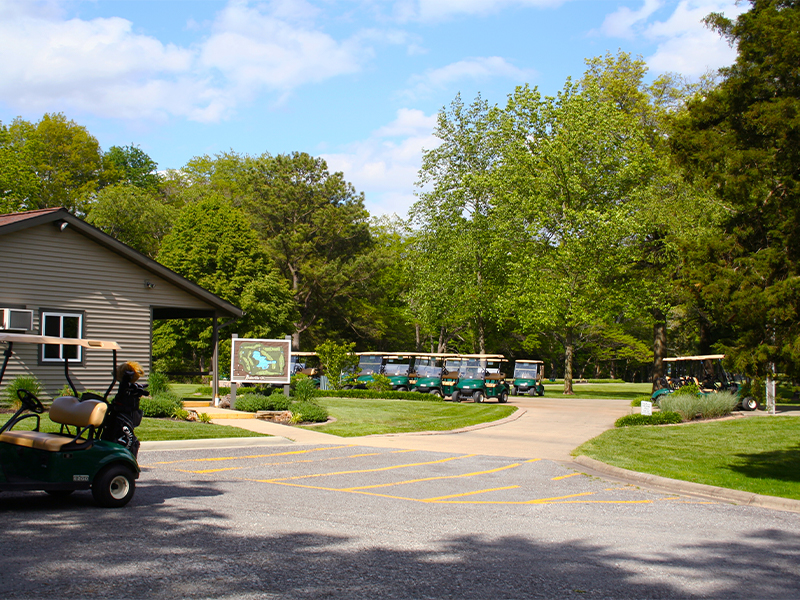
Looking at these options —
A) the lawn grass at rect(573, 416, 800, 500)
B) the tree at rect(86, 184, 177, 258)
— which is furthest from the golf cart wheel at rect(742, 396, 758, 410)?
the tree at rect(86, 184, 177, 258)

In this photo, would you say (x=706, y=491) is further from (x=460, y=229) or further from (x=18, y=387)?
(x=460, y=229)

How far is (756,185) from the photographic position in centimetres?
1223

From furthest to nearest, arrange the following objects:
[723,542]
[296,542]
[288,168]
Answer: [288,168] < [723,542] < [296,542]

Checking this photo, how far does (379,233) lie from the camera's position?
70.0 m

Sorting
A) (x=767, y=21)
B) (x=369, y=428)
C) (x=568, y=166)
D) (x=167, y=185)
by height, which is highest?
(x=167, y=185)

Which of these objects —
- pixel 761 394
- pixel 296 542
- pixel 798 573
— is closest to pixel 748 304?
pixel 761 394

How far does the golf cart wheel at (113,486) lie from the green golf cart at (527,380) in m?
36.9

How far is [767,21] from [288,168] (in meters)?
47.9

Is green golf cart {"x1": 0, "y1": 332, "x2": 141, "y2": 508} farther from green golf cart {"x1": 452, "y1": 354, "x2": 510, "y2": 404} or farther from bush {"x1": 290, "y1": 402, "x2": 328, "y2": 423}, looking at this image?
green golf cart {"x1": 452, "y1": 354, "x2": 510, "y2": 404}

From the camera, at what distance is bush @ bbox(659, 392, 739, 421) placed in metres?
23.8

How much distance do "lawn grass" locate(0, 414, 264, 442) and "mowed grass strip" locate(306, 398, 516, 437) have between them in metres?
2.73

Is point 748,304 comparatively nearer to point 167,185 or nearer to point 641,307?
point 641,307

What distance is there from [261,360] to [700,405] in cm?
1455

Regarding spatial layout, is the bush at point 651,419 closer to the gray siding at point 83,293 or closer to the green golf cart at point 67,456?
the gray siding at point 83,293
